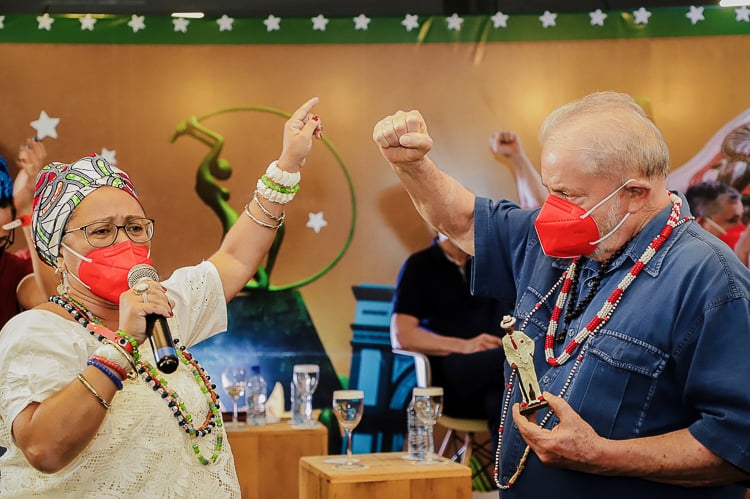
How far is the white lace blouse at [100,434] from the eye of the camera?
6.38 ft

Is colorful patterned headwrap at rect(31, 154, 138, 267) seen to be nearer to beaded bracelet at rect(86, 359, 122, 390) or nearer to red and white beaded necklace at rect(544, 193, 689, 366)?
beaded bracelet at rect(86, 359, 122, 390)

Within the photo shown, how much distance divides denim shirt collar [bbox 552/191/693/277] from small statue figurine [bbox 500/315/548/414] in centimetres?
31

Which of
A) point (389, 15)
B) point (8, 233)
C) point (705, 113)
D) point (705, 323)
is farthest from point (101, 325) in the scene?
point (705, 113)

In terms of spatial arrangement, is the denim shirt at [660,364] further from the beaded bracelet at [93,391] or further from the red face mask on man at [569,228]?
the beaded bracelet at [93,391]

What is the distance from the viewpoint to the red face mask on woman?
2080mm

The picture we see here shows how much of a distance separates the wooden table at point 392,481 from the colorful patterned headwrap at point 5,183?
2.61 meters

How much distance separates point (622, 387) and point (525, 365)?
22 cm

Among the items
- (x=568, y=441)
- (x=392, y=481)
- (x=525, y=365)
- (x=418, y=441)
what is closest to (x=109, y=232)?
(x=525, y=365)

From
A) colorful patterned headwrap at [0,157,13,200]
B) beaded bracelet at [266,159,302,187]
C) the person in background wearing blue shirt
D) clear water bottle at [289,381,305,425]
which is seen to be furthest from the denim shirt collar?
colorful patterned headwrap at [0,157,13,200]

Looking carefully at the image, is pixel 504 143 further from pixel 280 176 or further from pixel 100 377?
pixel 100 377

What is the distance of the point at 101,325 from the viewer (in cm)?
212

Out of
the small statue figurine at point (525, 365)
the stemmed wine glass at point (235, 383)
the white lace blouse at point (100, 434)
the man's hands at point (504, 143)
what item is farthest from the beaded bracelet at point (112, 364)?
the man's hands at point (504, 143)

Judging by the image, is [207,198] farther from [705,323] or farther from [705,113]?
[705,323]

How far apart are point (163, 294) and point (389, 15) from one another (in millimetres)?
3919
